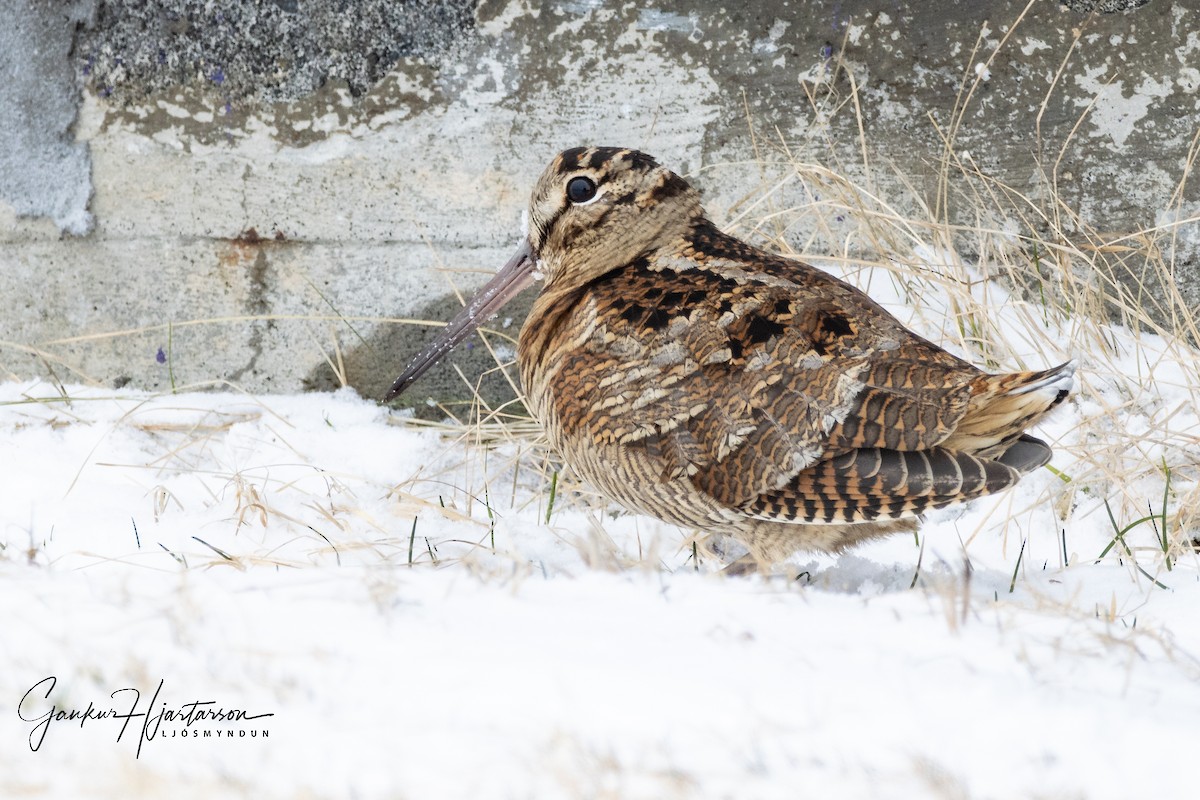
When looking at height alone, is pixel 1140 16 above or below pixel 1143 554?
above

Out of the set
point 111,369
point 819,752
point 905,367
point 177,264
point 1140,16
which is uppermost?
point 1140,16

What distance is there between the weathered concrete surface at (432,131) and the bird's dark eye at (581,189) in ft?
2.76

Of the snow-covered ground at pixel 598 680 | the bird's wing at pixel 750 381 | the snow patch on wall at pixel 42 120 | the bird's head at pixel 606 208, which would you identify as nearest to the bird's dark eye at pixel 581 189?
the bird's head at pixel 606 208

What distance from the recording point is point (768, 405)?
227cm

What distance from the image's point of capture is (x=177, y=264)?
3.82 meters

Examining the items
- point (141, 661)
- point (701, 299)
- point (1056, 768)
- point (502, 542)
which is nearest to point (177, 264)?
point (502, 542)

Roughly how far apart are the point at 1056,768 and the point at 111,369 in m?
3.24

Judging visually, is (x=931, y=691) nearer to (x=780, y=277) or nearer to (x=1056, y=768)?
(x=1056, y=768)

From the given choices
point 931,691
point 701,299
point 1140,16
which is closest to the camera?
point 931,691

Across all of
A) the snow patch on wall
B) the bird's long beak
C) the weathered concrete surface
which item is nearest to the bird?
the bird's long beak

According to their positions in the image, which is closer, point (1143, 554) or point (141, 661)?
point (141, 661)

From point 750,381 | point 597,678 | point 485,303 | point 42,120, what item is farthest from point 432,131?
point 597,678

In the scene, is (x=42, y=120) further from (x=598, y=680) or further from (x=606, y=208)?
(x=598, y=680)

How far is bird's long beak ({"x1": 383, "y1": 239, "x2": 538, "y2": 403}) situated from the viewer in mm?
2936
